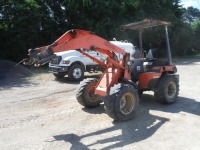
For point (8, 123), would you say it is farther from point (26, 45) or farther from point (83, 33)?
point (26, 45)

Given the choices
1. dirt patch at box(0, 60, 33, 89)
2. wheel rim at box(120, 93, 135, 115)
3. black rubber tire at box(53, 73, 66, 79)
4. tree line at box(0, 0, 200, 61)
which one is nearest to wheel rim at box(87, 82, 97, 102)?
wheel rim at box(120, 93, 135, 115)

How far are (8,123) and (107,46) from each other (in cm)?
298

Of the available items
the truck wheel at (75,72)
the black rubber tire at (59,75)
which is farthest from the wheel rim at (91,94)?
the black rubber tire at (59,75)

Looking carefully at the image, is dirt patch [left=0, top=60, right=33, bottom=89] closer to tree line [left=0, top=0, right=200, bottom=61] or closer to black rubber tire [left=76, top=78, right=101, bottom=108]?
tree line [left=0, top=0, right=200, bottom=61]

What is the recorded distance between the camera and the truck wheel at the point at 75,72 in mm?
13767

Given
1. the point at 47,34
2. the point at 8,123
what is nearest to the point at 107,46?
the point at 8,123

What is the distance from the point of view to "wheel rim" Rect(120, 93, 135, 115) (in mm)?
7145

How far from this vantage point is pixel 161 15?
28938mm

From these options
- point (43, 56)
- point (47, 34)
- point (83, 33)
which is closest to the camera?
point (43, 56)

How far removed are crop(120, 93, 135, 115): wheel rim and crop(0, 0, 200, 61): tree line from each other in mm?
6784

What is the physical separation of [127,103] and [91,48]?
64.2 inches

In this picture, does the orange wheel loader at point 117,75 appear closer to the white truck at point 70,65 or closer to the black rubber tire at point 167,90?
the black rubber tire at point 167,90

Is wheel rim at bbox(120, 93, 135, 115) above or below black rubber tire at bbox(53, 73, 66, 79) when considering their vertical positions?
below

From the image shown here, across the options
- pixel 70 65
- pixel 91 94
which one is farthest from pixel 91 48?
pixel 70 65
